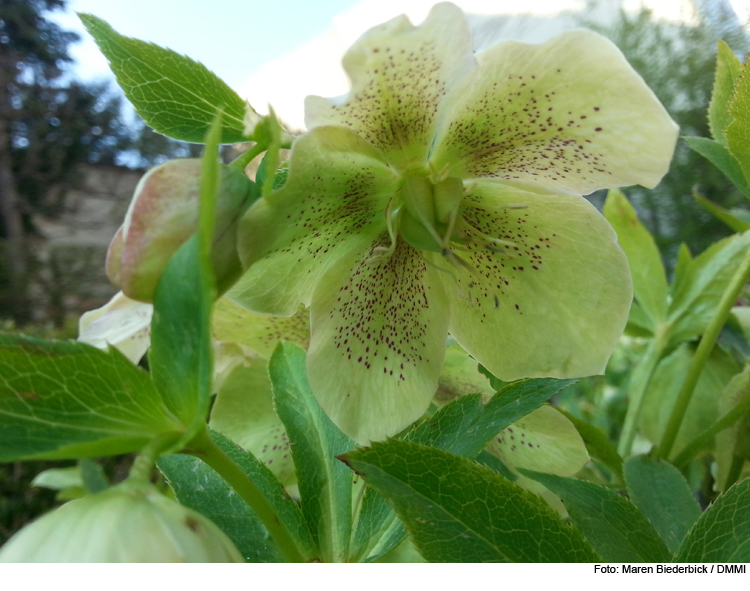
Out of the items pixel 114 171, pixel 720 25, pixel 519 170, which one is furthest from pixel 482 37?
pixel 519 170

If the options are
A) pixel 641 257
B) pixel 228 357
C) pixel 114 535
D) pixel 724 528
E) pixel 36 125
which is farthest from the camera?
pixel 36 125

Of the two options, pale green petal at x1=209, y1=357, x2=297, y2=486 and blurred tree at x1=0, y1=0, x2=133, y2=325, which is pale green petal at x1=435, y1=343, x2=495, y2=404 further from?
blurred tree at x1=0, y1=0, x2=133, y2=325

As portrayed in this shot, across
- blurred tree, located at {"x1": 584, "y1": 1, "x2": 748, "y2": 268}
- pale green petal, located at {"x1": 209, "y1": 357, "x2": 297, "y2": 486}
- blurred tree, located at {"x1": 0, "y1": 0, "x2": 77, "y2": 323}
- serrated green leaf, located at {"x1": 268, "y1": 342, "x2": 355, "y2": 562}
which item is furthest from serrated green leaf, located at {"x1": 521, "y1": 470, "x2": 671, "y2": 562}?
blurred tree, located at {"x1": 0, "y1": 0, "x2": 77, "y2": 323}

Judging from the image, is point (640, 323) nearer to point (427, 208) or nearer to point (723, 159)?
point (723, 159)

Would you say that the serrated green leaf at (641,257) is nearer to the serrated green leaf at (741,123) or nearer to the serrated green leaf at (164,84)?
the serrated green leaf at (741,123)

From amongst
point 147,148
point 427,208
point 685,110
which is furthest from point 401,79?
point 147,148

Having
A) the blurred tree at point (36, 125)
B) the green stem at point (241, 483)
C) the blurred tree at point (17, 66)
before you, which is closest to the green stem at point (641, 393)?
the green stem at point (241, 483)
